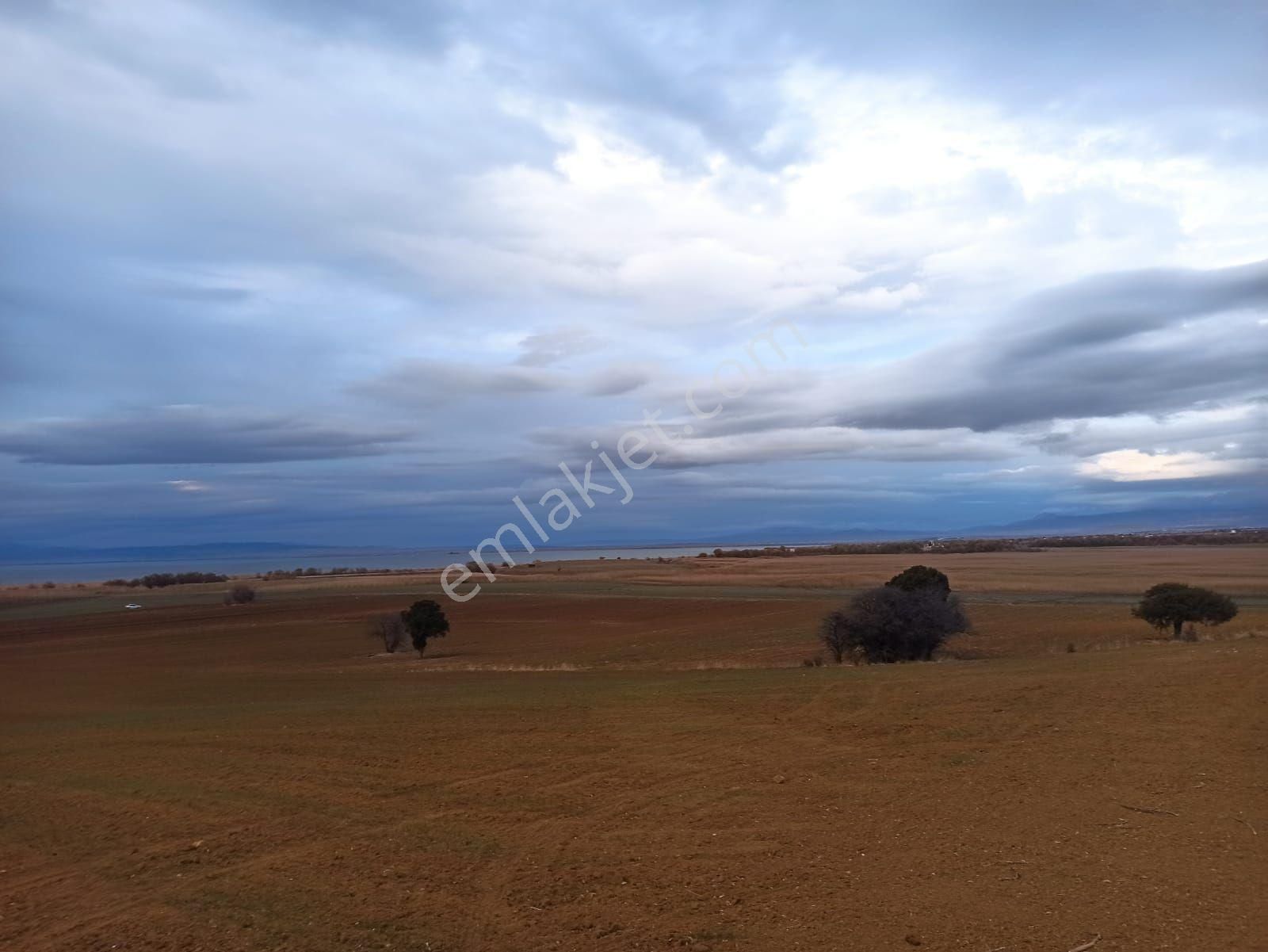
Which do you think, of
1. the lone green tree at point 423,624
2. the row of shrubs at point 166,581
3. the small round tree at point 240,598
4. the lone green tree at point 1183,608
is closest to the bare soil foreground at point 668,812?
the lone green tree at point 1183,608

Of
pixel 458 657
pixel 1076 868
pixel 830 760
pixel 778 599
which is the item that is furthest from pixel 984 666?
pixel 778 599

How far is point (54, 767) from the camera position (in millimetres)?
13047

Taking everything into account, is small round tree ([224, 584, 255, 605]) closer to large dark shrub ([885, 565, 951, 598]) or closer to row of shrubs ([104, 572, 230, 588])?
row of shrubs ([104, 572, 230, 588])

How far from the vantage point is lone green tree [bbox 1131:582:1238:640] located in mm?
29484

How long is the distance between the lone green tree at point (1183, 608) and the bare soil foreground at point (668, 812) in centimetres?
1104

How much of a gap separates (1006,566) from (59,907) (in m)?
112

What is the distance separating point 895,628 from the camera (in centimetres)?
2570

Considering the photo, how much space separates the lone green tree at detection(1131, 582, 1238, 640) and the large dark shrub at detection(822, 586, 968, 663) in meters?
8.03

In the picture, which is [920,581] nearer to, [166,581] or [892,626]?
[892,626]

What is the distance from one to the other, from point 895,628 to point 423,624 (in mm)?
21587

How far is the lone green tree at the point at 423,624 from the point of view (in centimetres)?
3972

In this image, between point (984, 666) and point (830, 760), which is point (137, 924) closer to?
point (830, 760)

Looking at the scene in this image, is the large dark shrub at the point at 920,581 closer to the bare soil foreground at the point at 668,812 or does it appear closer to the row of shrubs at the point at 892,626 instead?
the row of shrubs at the point at 892,626

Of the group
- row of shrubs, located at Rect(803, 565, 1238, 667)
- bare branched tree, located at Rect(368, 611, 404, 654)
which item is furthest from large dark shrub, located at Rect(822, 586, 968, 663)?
bare branched tree, located at Rect(368, 611, 404, 654)
